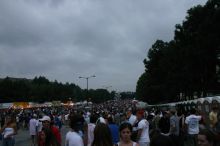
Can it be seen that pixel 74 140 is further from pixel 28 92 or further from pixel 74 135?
pixel 28 92

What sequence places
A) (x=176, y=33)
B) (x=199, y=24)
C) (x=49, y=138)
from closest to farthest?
(x=49, y=138)
(x=199, y=24)
(x=176, y=33)

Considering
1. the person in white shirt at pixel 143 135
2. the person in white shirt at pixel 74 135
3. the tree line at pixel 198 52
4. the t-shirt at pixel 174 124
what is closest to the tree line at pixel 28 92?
the tree line at pixel 198 52

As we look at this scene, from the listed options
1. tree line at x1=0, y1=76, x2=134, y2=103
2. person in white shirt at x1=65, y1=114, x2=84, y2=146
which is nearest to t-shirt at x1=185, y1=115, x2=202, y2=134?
person in white shirt at x1=65, y1=114, x2=84, y2=146

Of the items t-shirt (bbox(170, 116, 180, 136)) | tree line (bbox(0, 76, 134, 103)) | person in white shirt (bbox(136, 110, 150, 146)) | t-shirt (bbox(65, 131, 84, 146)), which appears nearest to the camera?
t-shirt (bbox(65, 131, 84, 146))

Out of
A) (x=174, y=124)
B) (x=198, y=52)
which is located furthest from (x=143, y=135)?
(x=198, y=52)

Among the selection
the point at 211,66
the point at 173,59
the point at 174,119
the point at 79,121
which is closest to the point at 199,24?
the point at 211,66

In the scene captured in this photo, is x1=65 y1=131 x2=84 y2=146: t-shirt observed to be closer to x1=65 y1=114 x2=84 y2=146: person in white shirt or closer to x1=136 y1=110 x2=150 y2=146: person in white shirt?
x1=65 y1=114 x2=84 y2=146: person in white shirt

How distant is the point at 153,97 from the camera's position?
364ft

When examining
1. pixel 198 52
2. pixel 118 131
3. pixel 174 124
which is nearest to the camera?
pixel 118 131

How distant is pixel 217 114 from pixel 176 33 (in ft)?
193

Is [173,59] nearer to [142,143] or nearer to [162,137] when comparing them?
[142,143]

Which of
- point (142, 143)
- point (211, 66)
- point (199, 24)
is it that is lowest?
point (142, 143)

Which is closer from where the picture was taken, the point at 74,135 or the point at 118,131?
the point at 74,135

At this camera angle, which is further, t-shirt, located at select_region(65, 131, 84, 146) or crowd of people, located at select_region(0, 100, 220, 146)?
t-shirt, located at select_region(65, 131, 84, 146)
